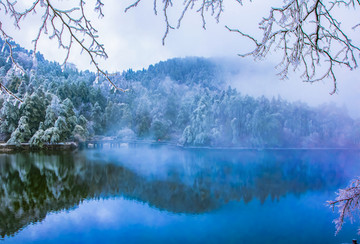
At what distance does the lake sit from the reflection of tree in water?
52 mm

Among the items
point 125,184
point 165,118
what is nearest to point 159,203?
point 125,184

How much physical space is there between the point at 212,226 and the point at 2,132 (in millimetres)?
24797

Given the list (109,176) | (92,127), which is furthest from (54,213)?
(92,127)

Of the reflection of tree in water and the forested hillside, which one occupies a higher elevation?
the forested hillside

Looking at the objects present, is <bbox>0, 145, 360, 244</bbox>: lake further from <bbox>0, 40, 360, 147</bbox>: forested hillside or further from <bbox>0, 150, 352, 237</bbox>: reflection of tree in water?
<bbox>0, 40, 360, 147</bbox>: forested hillside

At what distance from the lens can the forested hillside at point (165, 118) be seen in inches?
1069

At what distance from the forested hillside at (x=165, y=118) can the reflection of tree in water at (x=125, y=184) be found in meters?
5.39

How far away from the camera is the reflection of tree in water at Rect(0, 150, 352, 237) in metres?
12.2

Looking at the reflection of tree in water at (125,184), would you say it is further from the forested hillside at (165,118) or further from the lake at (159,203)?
the forested hillside at (165,118)

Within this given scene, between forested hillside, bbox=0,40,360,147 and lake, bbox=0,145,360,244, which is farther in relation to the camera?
forested hillside, bbox=0,40,360,147

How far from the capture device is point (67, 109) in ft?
101

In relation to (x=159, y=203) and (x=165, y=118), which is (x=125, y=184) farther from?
(x=165, y=118)

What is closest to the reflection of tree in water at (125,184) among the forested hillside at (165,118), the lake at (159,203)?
the lake at (159,203)

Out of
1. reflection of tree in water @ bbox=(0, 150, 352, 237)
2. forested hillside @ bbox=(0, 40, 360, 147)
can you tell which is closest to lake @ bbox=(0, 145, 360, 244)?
reflection of tree in water @ bbox=(0, 150, 352, 237)
